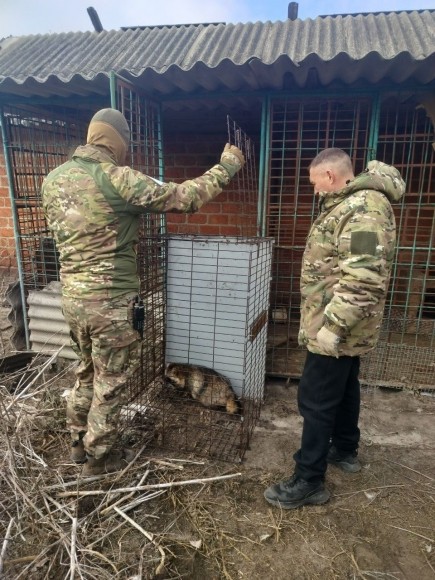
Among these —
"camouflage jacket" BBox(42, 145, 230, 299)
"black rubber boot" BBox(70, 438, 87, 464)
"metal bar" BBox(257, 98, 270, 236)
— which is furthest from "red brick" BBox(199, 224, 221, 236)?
"black rubber boot" BBox(70, 438, 87, 464)

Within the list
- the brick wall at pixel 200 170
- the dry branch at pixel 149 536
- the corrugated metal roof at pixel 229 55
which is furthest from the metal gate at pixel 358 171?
the dry branch at pixel 149 536

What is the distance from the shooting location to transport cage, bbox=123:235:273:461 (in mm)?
2760

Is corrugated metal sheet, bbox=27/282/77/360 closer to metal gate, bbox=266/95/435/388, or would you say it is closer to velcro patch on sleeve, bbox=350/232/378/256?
metal gate, bbox=266/95/435/388

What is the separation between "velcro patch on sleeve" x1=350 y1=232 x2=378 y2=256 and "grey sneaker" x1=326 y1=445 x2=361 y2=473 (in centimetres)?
151

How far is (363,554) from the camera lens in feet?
6.60

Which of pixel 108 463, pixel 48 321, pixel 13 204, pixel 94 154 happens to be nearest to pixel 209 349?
pixel 108 463

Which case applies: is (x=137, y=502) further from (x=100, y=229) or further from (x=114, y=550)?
(x=100, y=229)

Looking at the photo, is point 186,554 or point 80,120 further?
point 80,120

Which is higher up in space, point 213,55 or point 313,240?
point 213,55

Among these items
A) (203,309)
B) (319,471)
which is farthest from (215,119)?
(319,471)

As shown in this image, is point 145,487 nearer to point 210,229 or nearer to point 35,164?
point 210,229

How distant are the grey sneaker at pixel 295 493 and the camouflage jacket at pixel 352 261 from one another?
836mm

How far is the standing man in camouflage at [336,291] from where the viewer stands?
1.91 meters

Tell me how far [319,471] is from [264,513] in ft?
1.32
